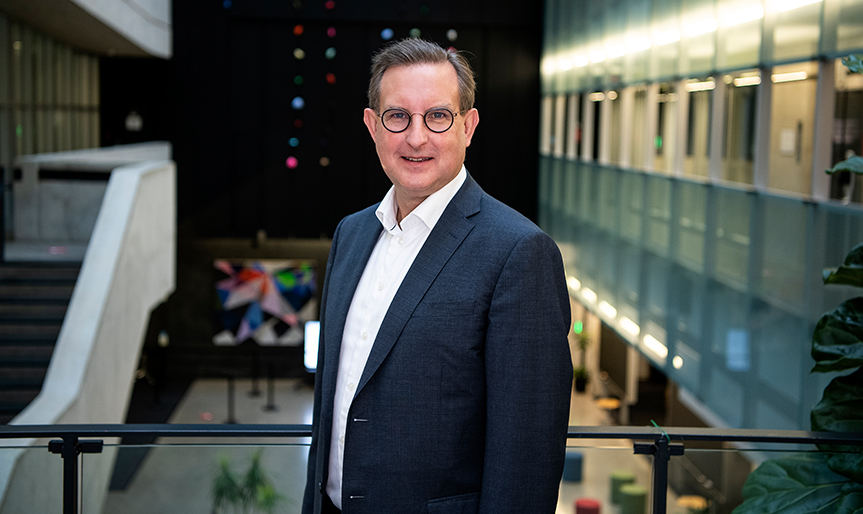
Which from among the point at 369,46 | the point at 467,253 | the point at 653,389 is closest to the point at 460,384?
the point at 467,253

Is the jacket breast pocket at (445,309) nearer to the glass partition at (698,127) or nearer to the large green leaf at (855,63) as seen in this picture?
the large green leaf at (855,63)

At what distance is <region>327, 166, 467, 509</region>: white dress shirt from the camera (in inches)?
78.0

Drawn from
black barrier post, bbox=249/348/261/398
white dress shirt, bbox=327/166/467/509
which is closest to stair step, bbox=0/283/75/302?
white dress shirt, bbox=327/166/467/509

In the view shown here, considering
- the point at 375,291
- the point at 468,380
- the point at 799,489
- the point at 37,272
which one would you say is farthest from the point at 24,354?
the point at 468,380

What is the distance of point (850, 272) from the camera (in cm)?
277

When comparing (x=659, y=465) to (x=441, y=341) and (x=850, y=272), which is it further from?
(x=441, y=341)

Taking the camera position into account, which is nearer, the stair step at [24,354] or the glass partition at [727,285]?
the glass partition at [727,285]

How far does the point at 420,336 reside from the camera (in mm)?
1865

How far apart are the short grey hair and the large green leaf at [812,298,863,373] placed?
1593 mm

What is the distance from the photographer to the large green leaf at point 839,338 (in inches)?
110

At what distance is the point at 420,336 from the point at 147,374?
718 inches

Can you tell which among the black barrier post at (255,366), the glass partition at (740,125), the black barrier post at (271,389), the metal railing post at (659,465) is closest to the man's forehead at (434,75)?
the metal railing post at (659,465)

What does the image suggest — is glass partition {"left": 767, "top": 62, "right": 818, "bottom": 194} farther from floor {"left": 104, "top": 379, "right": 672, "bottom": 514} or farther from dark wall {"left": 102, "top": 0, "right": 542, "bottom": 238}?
dark wall {"left": 102, "top": 0, "right": 542, "bottom": 238}

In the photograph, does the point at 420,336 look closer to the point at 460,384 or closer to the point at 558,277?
the point at 460,384
